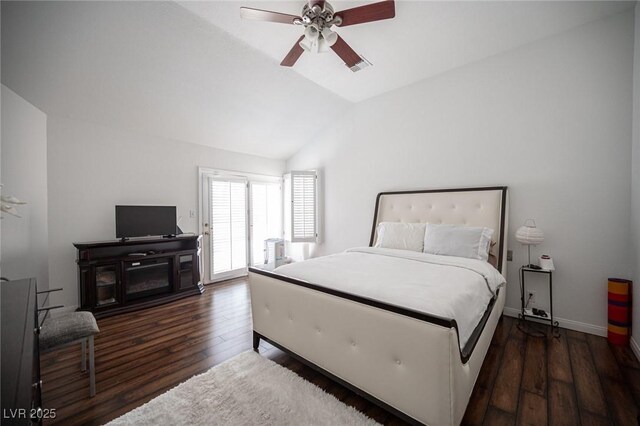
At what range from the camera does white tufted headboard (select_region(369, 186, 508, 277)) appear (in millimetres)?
2861

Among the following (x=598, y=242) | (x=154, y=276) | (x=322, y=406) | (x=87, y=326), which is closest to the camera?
(x=322, y=406)

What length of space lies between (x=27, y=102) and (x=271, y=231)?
3726 millimetres

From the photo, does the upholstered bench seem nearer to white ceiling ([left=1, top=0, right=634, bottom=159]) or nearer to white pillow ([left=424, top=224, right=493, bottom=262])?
white ceiling ([left=1, top=0, right=634, bottom=159])

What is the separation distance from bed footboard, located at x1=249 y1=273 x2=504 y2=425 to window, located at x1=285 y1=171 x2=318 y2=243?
2.68m

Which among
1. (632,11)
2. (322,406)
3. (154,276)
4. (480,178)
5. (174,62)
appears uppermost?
(632,11)

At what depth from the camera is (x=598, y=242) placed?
2471 millimetres

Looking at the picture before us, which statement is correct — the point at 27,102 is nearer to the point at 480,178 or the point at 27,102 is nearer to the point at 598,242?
the point at 480,178

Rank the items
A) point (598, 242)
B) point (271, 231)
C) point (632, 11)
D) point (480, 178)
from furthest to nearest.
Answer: point (271, 231) < point (480, 178) < point (598, 242) < point (632, 11)

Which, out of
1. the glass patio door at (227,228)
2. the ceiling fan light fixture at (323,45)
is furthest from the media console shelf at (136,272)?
the ceiling fan light fixture at (323,45)

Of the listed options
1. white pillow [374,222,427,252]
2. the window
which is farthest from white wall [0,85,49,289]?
white pillow [374,222,427,252]

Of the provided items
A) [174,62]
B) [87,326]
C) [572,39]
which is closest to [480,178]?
[572,39]

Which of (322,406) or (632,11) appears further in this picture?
(632,11)

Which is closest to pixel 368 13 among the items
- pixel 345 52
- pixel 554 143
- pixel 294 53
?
pixel 345 52

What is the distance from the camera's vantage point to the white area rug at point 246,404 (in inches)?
59.9
